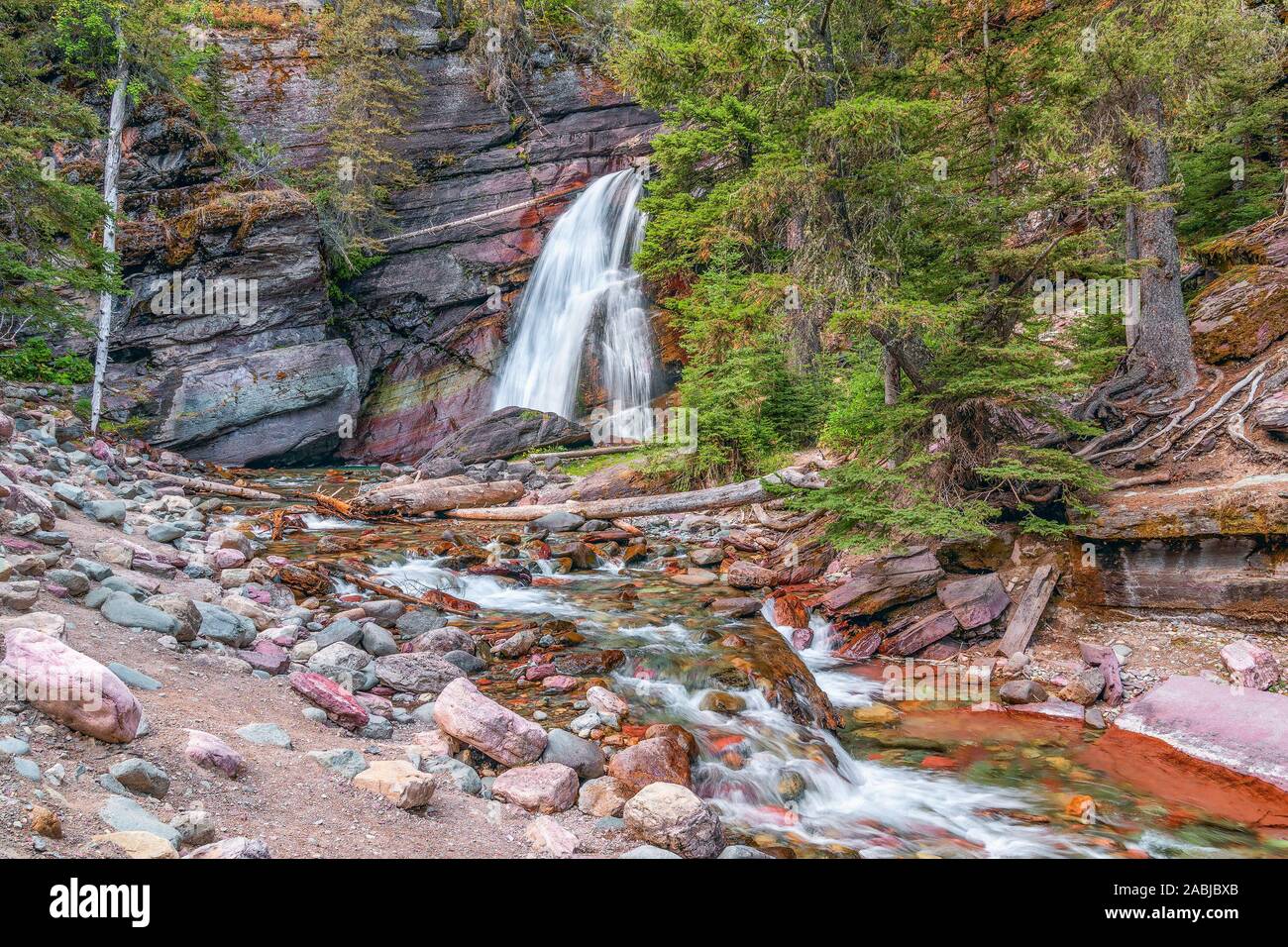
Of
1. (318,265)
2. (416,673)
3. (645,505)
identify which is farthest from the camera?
(318,265)

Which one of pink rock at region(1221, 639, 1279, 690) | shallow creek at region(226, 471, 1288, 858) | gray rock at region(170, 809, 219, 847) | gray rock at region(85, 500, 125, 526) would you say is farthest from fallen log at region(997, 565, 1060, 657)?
gray rock at region(85, 500, 125, 526)

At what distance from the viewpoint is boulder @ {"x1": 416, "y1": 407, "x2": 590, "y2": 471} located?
21328 mm

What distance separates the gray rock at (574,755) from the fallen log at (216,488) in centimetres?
1271

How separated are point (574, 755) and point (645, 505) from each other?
29.4 ft

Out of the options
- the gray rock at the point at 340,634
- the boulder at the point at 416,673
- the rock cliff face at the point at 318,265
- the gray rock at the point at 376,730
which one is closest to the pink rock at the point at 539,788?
the gray rock at the point at 376,730

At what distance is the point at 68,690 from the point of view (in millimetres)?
3119

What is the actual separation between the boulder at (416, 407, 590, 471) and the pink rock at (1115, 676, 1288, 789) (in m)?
18.2

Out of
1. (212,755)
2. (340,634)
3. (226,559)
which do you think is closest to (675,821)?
(212,755)

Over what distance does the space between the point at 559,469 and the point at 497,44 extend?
2058 cm

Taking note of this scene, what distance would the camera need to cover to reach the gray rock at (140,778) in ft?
9.54

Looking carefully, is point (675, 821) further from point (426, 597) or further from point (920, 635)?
point (426, 597)

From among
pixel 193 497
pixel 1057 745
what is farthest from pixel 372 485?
pixel 1057 745

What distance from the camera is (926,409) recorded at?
26.5 feet

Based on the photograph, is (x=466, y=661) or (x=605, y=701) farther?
(x=466, y=661)
